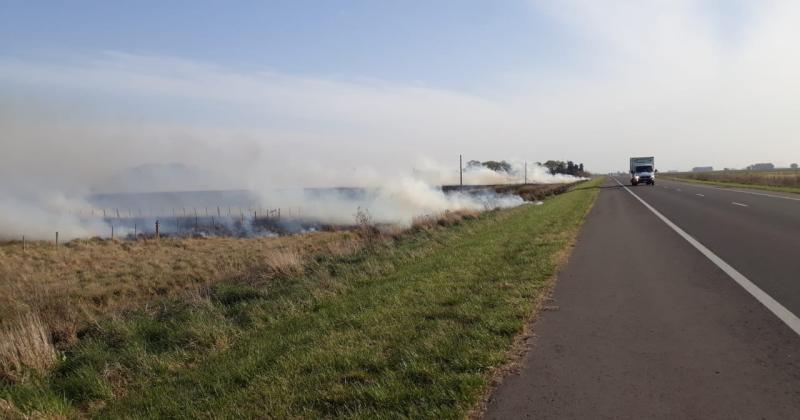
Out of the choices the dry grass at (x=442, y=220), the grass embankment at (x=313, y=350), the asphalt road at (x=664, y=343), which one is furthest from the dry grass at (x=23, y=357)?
the dry grass at (x=442, y=220)

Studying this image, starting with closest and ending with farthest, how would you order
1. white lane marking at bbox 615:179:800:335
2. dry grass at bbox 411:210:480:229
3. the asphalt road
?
the asphalt road → white lane marking at bbox 615:179:800:335 → dry grass at bbox 411:210:480:229

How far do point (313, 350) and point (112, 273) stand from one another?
25.1 m

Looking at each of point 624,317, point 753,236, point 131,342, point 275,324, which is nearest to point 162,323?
point 131,342

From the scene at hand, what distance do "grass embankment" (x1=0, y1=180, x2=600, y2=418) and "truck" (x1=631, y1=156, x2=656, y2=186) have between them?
46.7 metres

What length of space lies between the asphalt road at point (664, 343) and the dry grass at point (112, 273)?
7396 millimetres

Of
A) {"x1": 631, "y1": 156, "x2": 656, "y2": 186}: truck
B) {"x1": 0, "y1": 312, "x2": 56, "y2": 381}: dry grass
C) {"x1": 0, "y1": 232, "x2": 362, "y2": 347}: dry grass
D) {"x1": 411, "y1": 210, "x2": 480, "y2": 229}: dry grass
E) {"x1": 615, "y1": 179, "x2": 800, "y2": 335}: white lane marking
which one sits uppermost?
{"x1": 631, "y1": 156, "x2": 656, "y2": 186}: truck

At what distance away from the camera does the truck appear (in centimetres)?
5191

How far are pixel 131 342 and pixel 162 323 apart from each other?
884 mm

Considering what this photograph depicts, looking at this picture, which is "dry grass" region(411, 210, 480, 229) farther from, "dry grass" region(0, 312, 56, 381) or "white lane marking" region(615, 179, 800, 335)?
"dry grass" region(0, 312, 56, 381)

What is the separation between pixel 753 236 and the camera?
12336mm

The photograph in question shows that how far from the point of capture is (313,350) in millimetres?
5531

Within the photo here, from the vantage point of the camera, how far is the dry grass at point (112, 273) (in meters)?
11.8

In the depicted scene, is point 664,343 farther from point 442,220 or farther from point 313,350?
point 442,220

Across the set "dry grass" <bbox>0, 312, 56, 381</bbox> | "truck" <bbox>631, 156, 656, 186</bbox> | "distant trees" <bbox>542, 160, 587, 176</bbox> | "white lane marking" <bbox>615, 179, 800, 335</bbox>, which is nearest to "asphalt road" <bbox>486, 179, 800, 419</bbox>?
"white lane marking" <bbox>615, 179, 800, 335</bbox>
